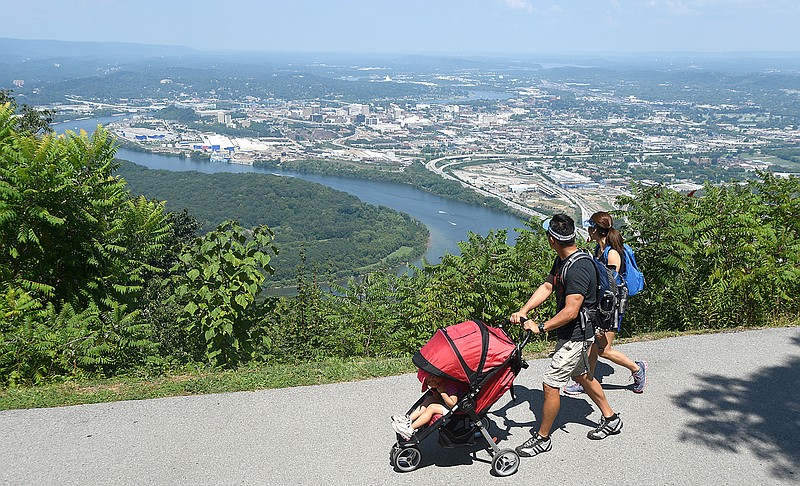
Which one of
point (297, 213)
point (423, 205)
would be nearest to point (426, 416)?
point (297, 213)

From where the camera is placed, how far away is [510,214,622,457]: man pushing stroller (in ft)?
13.5

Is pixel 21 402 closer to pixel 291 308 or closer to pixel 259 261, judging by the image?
pixel 259 261

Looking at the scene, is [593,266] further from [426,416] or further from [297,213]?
[297,213]

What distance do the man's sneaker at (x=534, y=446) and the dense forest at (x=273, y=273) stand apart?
245 cm

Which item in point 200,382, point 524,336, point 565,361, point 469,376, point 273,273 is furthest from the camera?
point 524,336

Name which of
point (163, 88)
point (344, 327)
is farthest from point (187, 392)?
point (163, 88)

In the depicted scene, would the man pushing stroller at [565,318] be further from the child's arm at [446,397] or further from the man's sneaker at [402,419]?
the man's sneaker at [402,419]

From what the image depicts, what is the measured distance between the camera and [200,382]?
543cm

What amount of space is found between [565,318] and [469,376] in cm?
71

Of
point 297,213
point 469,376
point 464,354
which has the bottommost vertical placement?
point 297,213

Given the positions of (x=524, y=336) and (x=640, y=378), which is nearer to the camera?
(x=640, y=378)

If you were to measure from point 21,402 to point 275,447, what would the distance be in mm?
2125

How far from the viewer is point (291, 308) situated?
8.05m

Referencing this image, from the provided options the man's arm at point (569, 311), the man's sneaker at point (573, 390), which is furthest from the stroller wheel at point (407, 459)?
the man's sneaker at point (573, 390)
